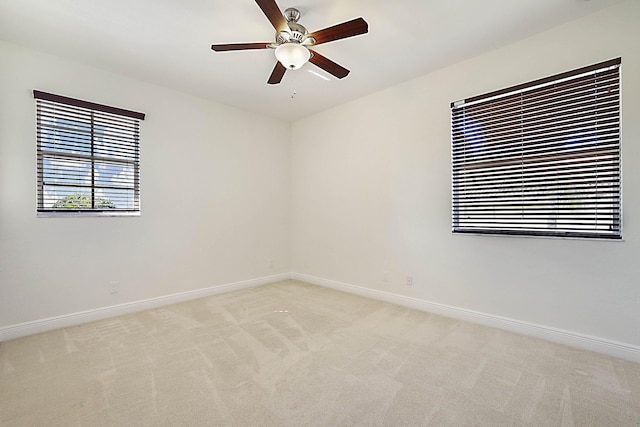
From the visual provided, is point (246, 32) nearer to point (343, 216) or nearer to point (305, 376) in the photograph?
point (343, 216)

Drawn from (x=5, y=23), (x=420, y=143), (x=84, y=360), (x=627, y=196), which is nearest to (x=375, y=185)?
(x=420, y=143)

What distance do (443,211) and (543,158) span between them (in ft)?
3.26

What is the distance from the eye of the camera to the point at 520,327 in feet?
8.89

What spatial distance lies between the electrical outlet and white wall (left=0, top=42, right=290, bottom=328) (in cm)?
4

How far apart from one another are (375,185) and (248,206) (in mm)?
1913

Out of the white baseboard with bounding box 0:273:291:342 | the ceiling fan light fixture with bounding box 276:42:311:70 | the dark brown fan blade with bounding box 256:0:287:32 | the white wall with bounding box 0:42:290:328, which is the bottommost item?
the white baseboard with bounding box 0:273:291:342

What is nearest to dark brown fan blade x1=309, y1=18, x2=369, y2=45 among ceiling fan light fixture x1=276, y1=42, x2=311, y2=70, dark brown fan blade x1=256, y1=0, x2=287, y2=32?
ceiling fan light fixture x1=276, y1=42, x2=311, y2=70

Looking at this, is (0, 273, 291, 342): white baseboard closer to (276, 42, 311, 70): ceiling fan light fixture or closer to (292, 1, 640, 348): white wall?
(292, 1, 640, 348): white wall

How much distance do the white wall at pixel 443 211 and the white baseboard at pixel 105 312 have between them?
1.35 meters

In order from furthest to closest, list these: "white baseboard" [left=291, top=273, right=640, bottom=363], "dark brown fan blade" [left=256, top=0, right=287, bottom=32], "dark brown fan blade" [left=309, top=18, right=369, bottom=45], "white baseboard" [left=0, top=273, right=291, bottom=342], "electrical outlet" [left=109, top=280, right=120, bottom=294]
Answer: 1. "electrical outlet" [left=109, top=280, right=120, bottom=294]
2. "white baseboard" [left=0, top=273, right=291, bottom=342]
3. "white baseboard" [left=291, top=273, right=640, bottom=363]
4. "dark brown fan blade" [left=309, top=18, right=369, bottom=45]
5. "dark brown fan blade" [left=256, top=0, right=287, bottom=32]

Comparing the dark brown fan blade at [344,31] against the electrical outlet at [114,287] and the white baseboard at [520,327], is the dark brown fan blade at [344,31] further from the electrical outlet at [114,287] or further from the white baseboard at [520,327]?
the electrical outlet at [114,287]

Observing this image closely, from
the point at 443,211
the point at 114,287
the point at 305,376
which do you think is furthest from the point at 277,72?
the point at 114,287

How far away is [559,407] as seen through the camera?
5.66 ft

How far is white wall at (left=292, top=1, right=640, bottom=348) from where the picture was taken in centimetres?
228
